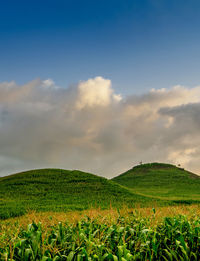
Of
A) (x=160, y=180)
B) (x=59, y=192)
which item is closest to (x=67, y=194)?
(x=59, y=192)

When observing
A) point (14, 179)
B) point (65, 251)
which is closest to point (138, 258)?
point (65, 251)

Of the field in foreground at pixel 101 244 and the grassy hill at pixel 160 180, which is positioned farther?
the grassy hill at pixel 160 180

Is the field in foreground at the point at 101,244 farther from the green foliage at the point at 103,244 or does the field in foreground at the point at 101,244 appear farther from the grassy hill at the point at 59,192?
the grassy hill at the point at 59,192

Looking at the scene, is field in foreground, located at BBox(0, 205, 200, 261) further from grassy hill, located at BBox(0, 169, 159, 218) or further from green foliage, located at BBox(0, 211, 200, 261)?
grassy hill, located at BBox(0, 169, 159, 218)

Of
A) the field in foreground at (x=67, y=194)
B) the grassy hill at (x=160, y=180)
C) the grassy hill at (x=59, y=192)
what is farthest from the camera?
the grassy hill at (x=160, y=180)

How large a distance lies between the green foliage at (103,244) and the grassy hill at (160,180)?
37.8 m

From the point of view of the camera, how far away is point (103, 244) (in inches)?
259

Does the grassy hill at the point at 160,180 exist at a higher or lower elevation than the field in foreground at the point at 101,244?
higher

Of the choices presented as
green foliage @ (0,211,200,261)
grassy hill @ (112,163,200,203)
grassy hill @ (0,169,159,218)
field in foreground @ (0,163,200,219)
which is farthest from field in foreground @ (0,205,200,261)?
grassy hill @ (112,163,200,203)

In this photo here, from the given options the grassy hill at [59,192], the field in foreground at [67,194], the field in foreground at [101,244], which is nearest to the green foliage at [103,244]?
the field in foreground at [101,244]

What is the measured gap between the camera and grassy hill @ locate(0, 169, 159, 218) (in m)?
26.0

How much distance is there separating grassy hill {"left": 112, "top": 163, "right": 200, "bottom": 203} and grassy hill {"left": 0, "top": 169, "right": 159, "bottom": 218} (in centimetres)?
1223

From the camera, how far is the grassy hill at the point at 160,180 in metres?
48.9

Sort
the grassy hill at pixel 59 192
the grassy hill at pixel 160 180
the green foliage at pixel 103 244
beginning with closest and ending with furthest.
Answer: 1. the green foliage at pixel 103 244
2. the grassy hill at pixel 59 192
3. the grassy hill at pixel 160 180
